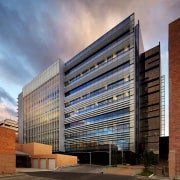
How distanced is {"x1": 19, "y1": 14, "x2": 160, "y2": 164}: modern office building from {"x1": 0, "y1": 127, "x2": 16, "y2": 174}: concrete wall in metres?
24.5

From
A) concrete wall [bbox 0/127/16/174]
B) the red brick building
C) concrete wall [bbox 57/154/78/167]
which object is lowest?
concrete wall [bbox 57/154/78/167]

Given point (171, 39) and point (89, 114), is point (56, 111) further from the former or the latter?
point (171, 39)

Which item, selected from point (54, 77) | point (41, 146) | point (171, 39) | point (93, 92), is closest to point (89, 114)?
point (93, 92)

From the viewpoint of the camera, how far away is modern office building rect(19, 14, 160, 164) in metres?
54.8

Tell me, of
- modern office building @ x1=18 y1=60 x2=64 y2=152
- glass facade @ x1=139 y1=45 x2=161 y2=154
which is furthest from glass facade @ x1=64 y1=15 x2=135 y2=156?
glass facade @ x1=139 y1=45 x2=161 y2=154

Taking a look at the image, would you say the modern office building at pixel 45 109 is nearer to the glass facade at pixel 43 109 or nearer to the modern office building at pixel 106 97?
the glass facade at pixel 43 109

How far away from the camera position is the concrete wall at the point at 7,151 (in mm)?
37344

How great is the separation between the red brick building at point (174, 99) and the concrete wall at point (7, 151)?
2569 cm

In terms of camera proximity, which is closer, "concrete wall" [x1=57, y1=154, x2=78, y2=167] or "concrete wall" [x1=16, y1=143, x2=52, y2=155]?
"concrete wall" [x1=57, y1=154, x2=78, y2=167]

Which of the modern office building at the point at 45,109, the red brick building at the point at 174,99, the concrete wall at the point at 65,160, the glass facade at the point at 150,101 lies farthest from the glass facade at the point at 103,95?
the red brick building at the point at 174,99

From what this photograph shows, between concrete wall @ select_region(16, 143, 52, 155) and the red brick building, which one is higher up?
the red brick building

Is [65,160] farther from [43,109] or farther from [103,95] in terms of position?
[43,109]

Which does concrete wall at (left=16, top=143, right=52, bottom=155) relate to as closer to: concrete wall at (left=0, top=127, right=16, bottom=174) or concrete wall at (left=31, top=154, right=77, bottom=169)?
concrete wall at (left=31, top=154, right=77, bottom=169)

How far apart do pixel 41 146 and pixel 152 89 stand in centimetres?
3301
